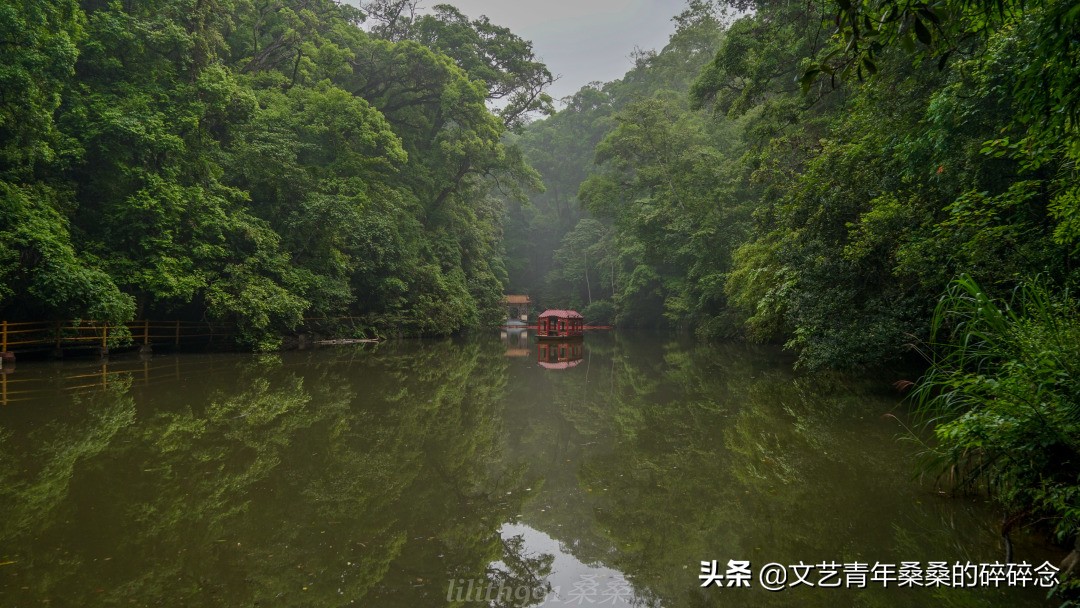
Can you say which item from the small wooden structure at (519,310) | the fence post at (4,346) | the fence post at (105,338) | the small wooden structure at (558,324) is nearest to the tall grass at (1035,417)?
the fence post at (4,346)

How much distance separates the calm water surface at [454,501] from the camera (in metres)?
2.85

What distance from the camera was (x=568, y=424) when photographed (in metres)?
6.86

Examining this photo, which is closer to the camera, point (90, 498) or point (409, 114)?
point (90, 498)

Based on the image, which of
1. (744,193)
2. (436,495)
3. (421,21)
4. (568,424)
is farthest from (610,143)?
(436,495)

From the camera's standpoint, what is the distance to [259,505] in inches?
154

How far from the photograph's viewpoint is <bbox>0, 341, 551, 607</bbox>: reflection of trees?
9.29 feet

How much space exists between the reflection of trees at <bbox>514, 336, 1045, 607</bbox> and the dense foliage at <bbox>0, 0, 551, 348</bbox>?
10.2 m

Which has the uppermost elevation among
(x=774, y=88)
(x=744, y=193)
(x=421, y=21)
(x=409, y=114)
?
(x=421, y=21)

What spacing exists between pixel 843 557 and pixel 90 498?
5.00 m

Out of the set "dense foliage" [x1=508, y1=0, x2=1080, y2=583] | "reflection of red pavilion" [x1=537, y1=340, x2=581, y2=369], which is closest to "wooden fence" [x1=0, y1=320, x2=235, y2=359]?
"reflection of red pavilion" [x1=537, y1=340, x2=581, y2=369]

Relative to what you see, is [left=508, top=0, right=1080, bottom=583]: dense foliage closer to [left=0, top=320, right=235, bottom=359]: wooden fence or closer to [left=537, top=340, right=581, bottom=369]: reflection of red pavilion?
[left=537, top=340, right=581, bottom=369]: reflection of red pavilion

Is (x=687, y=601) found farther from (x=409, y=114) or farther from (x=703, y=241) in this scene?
(x=409, y=114)

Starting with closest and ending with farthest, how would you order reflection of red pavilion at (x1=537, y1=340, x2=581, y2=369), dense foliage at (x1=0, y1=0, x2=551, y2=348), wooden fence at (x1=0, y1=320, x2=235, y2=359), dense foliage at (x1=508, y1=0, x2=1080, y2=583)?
dense foliage at (x1=508, y1=0, x2=1080, y2=583) → dense foliage at (x1=0, y1=0, x2=551, y2=348) → wooden fence at (x1=0, y1=320, x2=235, y2=359) → reflection of red pavilion at (x1=537, y1=340, x2=581, y2=369)

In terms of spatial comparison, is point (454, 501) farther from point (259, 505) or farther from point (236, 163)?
point (236, 163)
